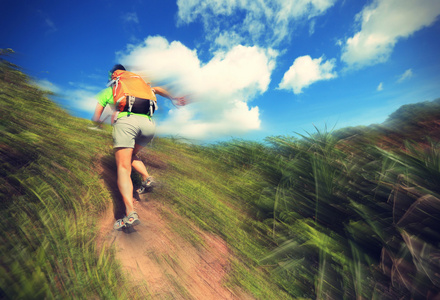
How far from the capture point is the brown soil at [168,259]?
1.53 m

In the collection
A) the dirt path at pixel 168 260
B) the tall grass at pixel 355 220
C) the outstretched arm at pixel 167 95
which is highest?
the outstretched arm at pixel 167 95

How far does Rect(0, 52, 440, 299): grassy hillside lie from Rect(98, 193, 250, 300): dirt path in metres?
0.10

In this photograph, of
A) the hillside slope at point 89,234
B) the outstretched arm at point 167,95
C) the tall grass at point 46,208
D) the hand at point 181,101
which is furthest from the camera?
the hand at point 181,101

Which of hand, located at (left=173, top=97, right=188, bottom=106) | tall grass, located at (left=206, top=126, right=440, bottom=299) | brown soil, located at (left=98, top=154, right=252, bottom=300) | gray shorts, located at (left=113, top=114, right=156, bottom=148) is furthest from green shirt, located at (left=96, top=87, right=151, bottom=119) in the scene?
tall grass, located at (left=206, top=126, right=440, bottom=299)

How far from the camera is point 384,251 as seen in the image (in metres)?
1.34

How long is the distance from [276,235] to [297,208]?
13.2 inches

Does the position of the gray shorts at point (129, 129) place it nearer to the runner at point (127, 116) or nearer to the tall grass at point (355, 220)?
the runner at point (127, 116)

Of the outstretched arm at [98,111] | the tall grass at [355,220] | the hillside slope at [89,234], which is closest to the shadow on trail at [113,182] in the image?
the hillside slope at [89,234]

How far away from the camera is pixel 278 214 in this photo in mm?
2055

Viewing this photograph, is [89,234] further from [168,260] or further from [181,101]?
[181,101]

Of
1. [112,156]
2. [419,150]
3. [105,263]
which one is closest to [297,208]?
[419,150]

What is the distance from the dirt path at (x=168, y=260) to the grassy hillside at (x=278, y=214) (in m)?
0.10

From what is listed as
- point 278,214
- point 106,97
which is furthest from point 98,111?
point 278,214

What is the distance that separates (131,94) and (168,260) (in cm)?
174
